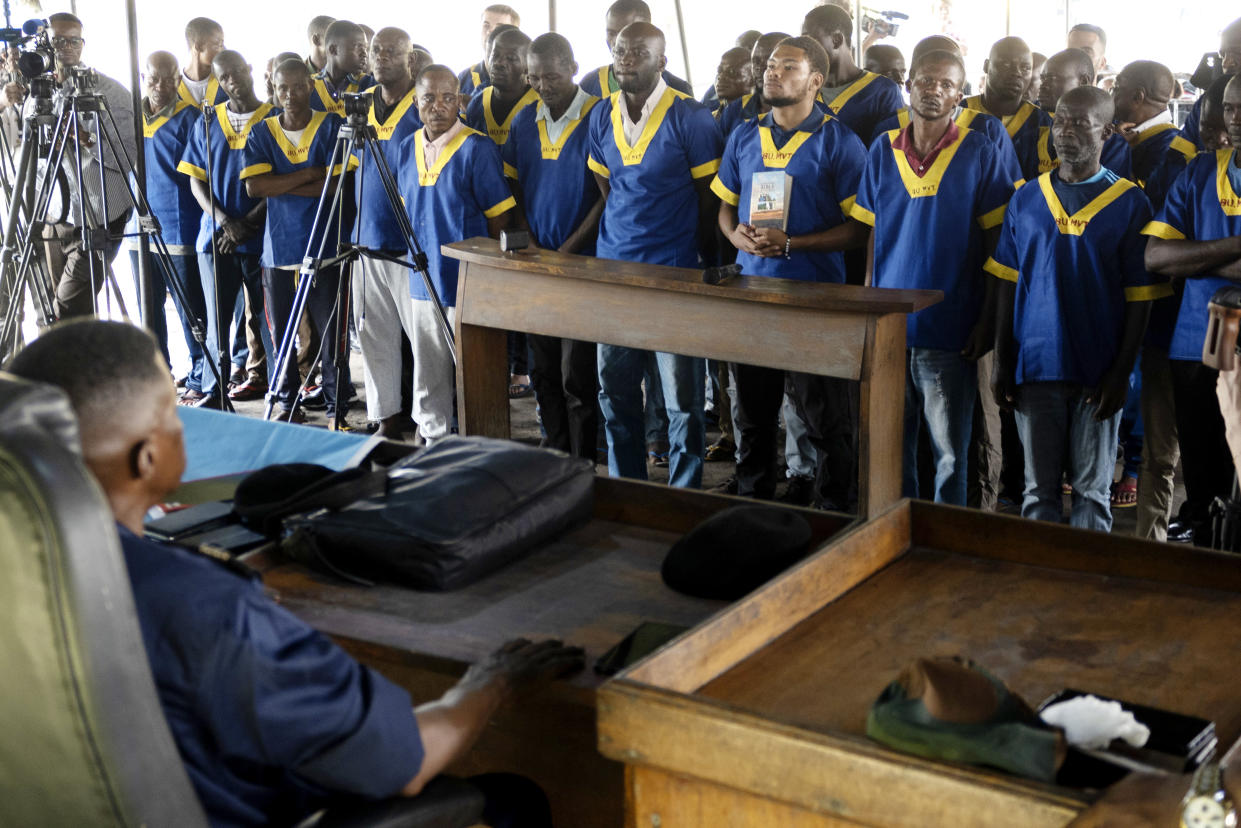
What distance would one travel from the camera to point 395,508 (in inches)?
73.7

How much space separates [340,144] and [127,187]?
1038mm

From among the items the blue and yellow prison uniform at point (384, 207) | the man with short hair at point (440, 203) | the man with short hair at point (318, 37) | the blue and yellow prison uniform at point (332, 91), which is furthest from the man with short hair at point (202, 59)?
the man with short hair at point (440, 203)

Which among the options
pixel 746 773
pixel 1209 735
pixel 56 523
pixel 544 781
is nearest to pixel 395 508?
pixel 544 781

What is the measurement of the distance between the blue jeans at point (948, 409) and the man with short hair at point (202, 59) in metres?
3.33

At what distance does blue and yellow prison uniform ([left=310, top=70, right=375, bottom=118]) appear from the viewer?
16.0 ft

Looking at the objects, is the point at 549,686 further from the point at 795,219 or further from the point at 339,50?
the point at 339,50

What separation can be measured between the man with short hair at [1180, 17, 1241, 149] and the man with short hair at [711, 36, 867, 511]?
903 millimetres

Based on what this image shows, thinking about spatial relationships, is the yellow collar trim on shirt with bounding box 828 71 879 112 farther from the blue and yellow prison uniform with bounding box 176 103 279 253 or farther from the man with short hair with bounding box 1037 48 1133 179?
the blue and yellow prison uniform with bounding box 176 103 279 253

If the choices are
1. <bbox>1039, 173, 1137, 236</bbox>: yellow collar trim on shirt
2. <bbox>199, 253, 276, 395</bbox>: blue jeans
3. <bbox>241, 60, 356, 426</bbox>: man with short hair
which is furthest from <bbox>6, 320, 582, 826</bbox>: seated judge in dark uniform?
<bbox>199, 253, 276, 395</bbox>: blue jeans

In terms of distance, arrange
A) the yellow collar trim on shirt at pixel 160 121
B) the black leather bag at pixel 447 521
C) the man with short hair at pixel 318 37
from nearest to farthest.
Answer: the black leather bag at pixel 447 521 → the yellow collar trim on shirt at pixel 160 121 → the man with short hair at pixel 318 37

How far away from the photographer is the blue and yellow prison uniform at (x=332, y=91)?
4.87 m

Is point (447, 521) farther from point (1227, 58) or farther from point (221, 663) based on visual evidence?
point (1227, 58)

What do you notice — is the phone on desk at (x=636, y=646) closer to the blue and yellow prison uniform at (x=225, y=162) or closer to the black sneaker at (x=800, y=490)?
the black sneaker at (x=800, y=490)

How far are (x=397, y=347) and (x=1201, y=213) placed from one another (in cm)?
264
